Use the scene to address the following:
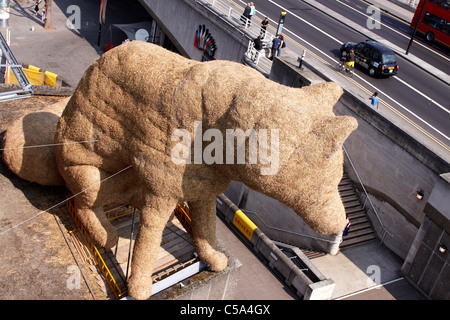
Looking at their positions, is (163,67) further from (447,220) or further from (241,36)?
(241,36)

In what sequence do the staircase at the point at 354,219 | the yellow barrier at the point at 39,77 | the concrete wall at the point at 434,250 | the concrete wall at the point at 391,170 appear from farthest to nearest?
1. the yellow barrier at the point at 39,77
2. the staircase at the point at 354,219
3. the concrete wall at the point at 391,170
4. the concrete wall at the point at 434,250

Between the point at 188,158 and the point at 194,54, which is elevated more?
the point at 188,158

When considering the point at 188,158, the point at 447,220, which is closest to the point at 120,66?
the point at 188,158

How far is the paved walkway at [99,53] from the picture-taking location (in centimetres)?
1570

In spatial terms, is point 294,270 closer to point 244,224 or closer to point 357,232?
point 244,224

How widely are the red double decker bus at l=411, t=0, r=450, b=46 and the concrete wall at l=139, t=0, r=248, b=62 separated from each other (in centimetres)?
1149

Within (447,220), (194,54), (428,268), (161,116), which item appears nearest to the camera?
(161,116)

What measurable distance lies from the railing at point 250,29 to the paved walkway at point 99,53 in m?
8.11

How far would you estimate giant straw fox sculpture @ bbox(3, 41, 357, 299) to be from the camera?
26.8 ft

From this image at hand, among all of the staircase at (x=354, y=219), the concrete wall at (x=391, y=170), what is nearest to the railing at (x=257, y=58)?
the concrete wall at (x=391, y=170)

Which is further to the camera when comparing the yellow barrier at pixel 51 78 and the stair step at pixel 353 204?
the yellow barrier at pixel 51 78

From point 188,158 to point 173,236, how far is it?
4.25 metres

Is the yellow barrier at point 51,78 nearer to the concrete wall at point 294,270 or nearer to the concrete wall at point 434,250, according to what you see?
A: the concrete wall at point 294,270

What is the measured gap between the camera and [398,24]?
31.3 m
